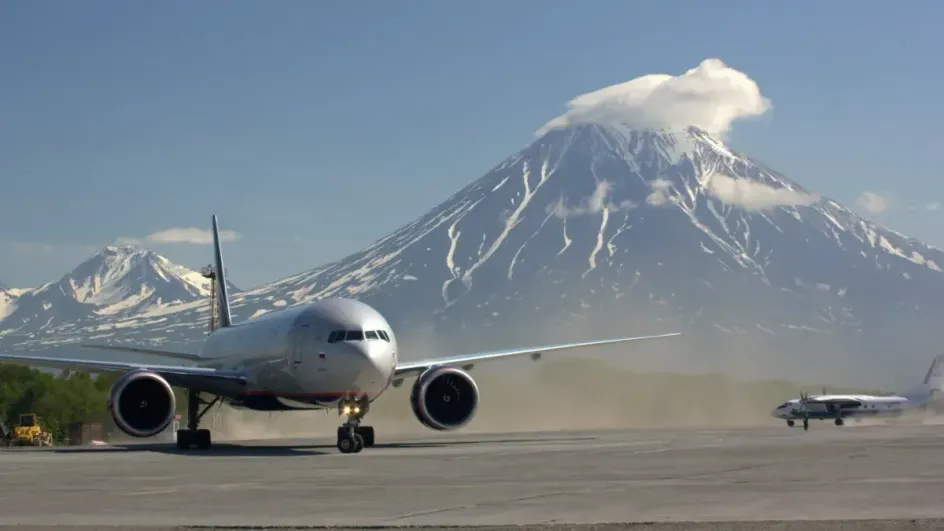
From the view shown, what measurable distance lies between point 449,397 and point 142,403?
9.24 meters

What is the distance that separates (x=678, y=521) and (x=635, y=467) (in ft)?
37.5

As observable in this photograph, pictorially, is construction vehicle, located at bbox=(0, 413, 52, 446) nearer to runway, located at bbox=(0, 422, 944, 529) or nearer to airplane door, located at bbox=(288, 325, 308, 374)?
airplane door, located at bbox=(288, 325, 308, 374)

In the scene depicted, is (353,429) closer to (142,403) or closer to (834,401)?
(142,403)

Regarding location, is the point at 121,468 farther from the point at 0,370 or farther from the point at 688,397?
the point at 688,397

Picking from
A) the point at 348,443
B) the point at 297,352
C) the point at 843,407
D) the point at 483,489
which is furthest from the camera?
the point at 843,407

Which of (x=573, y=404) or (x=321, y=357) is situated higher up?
(x=573, y=404)

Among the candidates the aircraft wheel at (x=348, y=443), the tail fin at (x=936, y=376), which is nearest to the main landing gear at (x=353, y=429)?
the aircraft wheel at (x=348, y=443)

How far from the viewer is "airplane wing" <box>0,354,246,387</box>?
40812 millimetres

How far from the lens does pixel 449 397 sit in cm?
4181

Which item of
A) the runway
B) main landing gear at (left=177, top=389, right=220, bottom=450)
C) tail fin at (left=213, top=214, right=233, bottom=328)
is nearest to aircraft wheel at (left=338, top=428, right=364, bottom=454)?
the runway

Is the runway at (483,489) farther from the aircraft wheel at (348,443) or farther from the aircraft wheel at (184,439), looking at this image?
the aircraft wheel at (184,439)

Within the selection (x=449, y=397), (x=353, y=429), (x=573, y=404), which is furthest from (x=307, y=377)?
(x=573, y=404)

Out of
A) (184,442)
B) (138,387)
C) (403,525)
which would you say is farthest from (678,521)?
(184,442)

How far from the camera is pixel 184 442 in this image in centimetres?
4434
